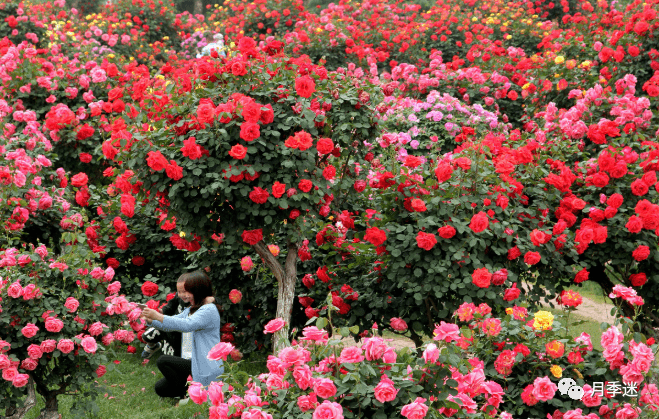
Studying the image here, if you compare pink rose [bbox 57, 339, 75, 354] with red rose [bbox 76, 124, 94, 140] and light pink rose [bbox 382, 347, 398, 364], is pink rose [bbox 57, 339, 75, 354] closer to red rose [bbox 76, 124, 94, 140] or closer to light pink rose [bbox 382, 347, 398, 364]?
light pink rose [bbox 382, 347, 398, 364]

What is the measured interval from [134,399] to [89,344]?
1.17 metres

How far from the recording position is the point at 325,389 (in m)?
1.83

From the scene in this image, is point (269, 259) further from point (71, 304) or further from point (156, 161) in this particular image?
point (71, 304)

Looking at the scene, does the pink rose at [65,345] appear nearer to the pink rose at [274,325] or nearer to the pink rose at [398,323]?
the pink rose at [274,325]

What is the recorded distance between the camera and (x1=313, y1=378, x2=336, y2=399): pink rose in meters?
1.83

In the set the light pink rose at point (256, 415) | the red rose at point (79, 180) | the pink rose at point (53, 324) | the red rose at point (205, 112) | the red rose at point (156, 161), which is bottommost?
the pink rose at point (53, 324)

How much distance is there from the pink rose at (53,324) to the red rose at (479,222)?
7.75 ft

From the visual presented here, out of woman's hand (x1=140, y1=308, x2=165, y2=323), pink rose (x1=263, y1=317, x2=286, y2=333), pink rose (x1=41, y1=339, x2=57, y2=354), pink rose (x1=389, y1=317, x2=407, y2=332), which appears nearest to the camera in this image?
pink rose (x1=263, y1=317, x2=286, y2=333)

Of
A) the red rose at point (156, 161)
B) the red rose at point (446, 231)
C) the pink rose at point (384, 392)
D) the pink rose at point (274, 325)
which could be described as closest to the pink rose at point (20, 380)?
the red rose at point (156, 161)

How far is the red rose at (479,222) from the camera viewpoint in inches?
136

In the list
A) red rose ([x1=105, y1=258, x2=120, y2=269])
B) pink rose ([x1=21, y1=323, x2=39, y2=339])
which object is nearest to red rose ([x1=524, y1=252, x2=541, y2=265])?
pink rose ([x1=21, y1=323, x2=39, y2=339])

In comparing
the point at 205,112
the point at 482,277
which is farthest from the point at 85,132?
the point at 482,277

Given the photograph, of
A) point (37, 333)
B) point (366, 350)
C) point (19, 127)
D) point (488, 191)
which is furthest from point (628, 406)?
point (19, 127)

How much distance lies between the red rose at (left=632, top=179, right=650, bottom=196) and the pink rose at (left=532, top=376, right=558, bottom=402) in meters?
2.02
